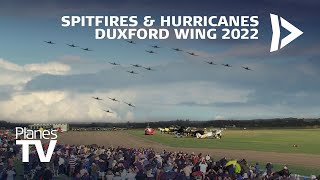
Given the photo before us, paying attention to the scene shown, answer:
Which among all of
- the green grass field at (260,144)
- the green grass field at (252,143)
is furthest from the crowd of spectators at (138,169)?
the green grass field at (252,143)

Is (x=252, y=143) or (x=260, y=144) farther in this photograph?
(x=252, y=143)

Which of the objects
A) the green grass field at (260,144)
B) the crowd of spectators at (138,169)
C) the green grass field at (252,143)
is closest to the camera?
the crowd of spectators at (138,169)

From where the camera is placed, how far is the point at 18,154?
37469 millimetres

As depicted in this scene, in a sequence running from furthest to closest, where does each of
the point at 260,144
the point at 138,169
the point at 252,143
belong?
the point at 252,143, the point at 260,144, the point at 138,169

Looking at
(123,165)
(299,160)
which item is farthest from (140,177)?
(299,160)

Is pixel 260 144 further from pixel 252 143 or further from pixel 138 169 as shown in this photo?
pixel 138 169

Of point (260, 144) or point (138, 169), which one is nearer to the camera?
point (138, 169)

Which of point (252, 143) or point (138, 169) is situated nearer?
point (138, 169)

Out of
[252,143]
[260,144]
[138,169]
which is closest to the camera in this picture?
[138,169]

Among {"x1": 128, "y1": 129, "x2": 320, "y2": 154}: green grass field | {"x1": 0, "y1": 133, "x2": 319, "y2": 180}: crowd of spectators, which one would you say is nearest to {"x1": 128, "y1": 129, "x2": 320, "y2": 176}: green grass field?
{"x1": 128, "y1": 129, "x2": 320, "y2": 154}: green grass field

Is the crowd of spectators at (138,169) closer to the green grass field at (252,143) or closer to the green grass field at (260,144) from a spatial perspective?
the green grass field at (260,144)

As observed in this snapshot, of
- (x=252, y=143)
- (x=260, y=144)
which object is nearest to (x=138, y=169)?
(x=260, y=144)

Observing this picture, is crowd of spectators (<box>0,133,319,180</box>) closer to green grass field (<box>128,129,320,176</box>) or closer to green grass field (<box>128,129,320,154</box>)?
green grass field (<box>128,129,320,176</box>)

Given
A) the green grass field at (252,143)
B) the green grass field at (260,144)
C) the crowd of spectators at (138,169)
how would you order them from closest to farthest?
1. the crowd of spectators at (138,169)
2. the green grass field at (260,144)
3. the green grass field at (252,143)
